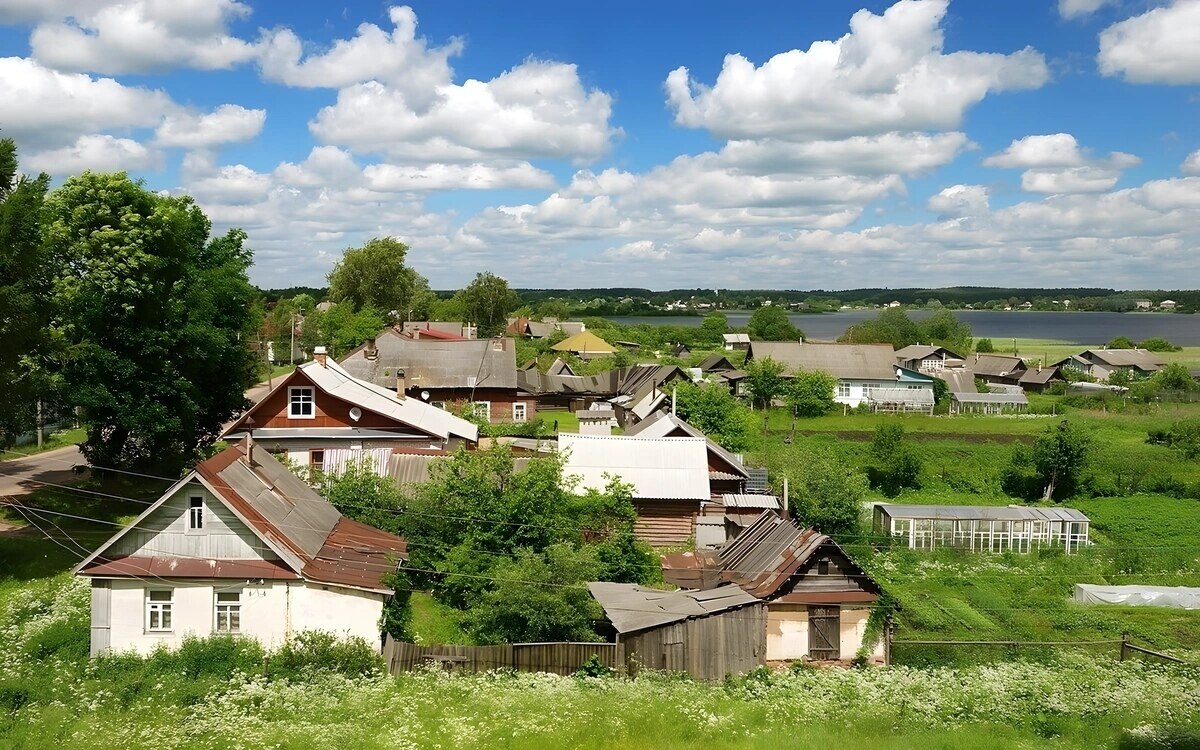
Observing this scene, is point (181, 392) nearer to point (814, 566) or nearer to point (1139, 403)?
point (814, 566)

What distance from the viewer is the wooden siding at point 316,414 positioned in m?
34.0

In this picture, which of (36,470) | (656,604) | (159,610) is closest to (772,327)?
(36,470)

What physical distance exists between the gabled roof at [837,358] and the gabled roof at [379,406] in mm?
34605

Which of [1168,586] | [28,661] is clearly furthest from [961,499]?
[28,661]

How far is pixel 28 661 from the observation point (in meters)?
18.2

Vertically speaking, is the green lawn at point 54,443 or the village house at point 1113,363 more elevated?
the village house at point 1113,363

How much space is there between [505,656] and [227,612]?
604 cm

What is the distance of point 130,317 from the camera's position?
3008cm

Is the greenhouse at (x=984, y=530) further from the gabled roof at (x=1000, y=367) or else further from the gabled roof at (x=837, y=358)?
the gabled roof at (x=1000, y=367)

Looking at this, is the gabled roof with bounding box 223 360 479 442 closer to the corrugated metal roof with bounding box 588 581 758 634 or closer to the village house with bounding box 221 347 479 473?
the village house with bounding box 221 347 479 473

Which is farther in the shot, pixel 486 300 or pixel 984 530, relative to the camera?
pixel 486 300

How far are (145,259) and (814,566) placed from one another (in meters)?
22.9

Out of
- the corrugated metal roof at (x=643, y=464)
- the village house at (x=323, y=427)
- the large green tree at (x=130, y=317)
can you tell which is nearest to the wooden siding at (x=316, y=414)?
the village house at (x=323, y=427)

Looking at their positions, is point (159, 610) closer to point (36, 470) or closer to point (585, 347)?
point (36, 470)
